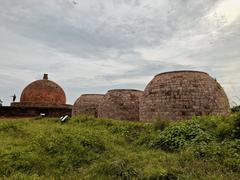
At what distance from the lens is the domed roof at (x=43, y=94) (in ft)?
75.1

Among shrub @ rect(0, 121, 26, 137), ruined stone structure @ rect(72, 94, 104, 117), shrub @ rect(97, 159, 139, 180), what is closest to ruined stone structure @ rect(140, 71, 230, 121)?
shrub @ rect(0, 121, 26, 137)

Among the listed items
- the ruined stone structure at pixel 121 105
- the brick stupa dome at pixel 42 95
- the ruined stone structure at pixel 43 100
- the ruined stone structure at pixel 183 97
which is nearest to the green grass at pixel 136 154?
the ruined stone structure at pixel 183 97

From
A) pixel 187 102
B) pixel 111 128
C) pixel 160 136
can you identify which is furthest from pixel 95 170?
pixel 187 102

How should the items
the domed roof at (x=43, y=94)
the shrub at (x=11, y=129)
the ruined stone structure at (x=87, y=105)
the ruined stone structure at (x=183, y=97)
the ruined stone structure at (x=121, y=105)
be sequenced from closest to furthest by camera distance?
the shrub at (x=11, y=129)
the ruined stone structure at (x=183, y=97)
the ruined stone structure at (x=121, y=105)
the ruined stone structure at (x=87, y=105)
the domed roof at (x=43, y=94)

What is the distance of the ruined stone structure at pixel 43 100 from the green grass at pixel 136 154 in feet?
38.1

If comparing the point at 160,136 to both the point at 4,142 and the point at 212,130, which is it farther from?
the point at 4,142

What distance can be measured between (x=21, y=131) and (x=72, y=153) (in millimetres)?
4273

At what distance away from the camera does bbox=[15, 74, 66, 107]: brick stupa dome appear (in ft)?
74.7

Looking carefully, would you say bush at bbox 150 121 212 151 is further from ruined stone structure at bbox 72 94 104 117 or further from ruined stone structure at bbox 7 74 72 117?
ruined stone structure at bbox 7 74 72 117

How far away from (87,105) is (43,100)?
441 centimetres

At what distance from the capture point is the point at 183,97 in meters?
12.3

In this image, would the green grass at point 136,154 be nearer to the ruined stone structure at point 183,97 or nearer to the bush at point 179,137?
the bush at point 179,137

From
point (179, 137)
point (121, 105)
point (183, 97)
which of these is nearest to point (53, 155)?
point (179, 137)

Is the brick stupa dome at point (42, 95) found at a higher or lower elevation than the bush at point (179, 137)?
higher
